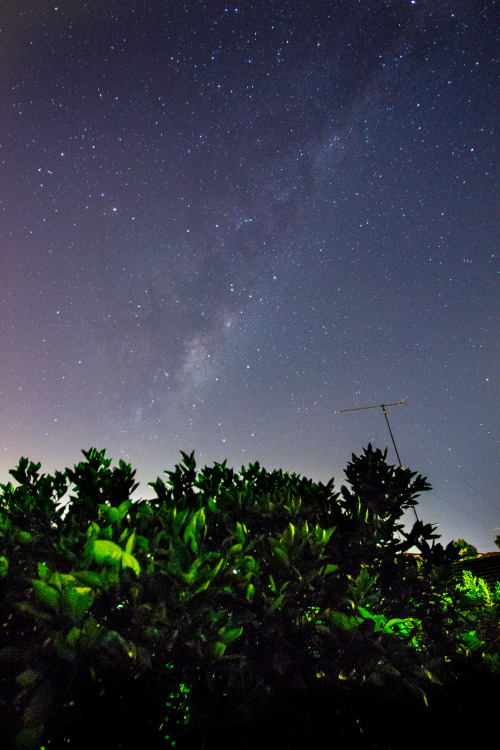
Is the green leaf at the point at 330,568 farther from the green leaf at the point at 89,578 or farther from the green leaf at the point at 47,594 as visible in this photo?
the green leaf at the point at 47,594

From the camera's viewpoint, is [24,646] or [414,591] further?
[414,591]

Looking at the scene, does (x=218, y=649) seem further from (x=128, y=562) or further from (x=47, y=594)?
(x=47, y=594)

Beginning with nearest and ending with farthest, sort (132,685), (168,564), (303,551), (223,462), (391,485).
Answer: (132,685)
(168,564)
(303,551)
(391,485)
(223,462)

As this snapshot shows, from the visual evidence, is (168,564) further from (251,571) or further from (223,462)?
(223,462)

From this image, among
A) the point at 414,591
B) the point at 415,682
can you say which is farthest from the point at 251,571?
the point at 414,591

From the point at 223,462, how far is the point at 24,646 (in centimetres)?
219

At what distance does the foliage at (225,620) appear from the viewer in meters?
1.75

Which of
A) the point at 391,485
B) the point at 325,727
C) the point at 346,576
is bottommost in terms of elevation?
the point at 325,727

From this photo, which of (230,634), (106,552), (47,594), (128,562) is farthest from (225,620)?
(47,594)

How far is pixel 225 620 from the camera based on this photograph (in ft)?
7.27

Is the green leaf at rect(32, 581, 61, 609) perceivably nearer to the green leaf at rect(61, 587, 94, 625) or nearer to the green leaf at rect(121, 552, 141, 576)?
the green leaf at rect(61, 587, 94, 625)

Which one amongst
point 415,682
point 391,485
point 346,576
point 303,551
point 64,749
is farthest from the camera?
point 391,485

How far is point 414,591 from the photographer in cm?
294

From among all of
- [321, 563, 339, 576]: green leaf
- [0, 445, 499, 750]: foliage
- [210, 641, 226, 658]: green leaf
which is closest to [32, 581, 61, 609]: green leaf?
[0, 445, 499, 750]: foliage
